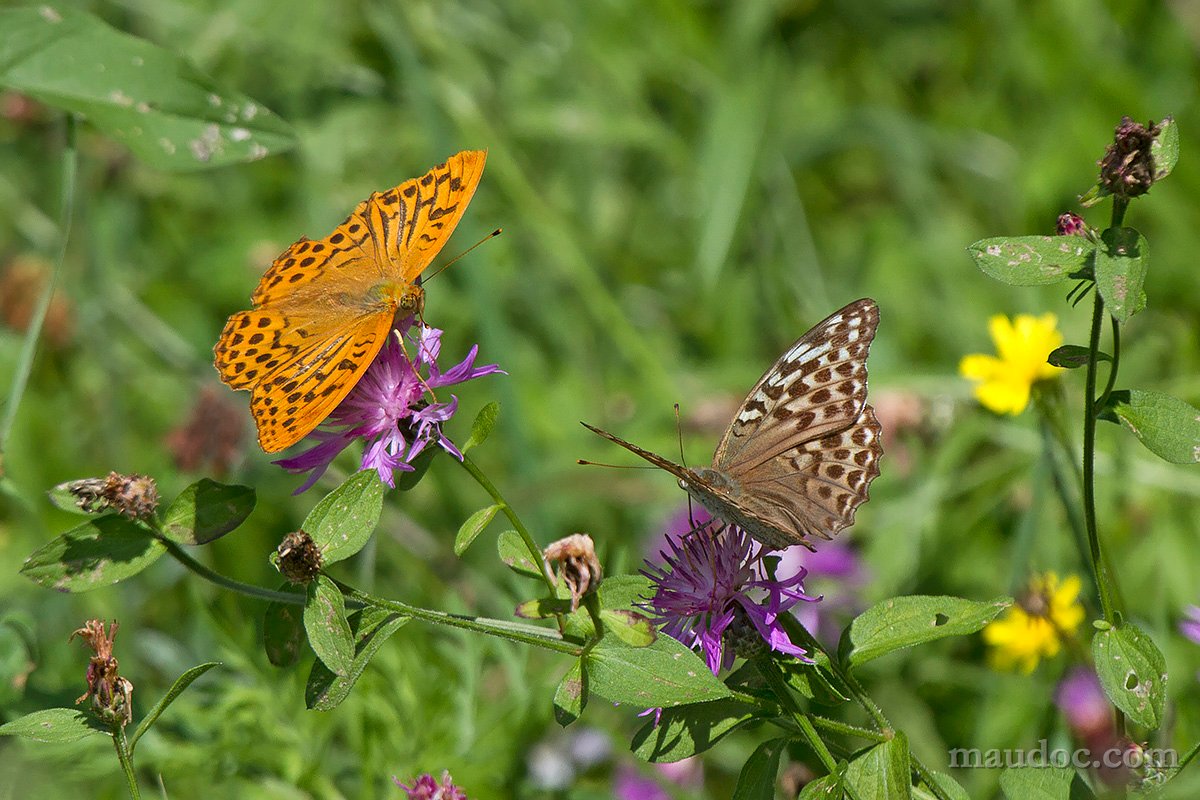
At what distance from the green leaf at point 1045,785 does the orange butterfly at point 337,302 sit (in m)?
0.83

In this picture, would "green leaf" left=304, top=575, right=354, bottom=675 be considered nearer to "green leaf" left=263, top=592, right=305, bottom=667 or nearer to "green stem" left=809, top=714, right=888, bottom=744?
"green leaf" left=263, top=592, right=305, bottom=667

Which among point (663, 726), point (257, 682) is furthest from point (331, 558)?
point (257, 682)

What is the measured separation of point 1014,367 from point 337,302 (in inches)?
46.5

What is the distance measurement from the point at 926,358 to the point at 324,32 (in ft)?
Answer: 6.80

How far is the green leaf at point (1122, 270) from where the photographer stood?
3.67 feet

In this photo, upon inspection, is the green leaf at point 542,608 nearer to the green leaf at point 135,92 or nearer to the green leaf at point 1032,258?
the green leaf at point 1032,258

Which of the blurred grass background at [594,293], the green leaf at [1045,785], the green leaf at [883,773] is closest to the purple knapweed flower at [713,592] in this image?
the green leaf at [883,773]

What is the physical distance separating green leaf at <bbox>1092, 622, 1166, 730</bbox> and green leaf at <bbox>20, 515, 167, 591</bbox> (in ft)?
3.24

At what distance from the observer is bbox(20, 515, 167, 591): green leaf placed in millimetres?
1260

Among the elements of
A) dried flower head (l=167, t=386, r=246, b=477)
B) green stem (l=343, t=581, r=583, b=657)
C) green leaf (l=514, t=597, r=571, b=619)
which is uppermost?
green leaf (l=514, t=597, r=571, b=619)

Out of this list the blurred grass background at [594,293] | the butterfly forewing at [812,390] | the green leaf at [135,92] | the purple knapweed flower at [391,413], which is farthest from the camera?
the blurred grass background at [594,293]

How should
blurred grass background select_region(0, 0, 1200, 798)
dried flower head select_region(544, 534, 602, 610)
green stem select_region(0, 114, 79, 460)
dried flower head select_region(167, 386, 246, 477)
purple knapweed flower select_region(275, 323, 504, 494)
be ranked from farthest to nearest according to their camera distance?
dried flower head select_region(167, 386, 246, 477), blurred grass background select_region(0, 0, 1200, 798), green stem select_region(0, 114, 79, 460), purple knapweed flower select_region(275, 323, 504, 494), dried flower head select_region(544, 534, 602, 610)

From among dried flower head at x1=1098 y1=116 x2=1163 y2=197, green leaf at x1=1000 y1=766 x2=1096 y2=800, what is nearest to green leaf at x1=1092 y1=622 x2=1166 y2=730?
green leaf at x1=1000 y1=766 x2=1096 y2=800

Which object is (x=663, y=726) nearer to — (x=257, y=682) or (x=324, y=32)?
(x=257, y=682)
